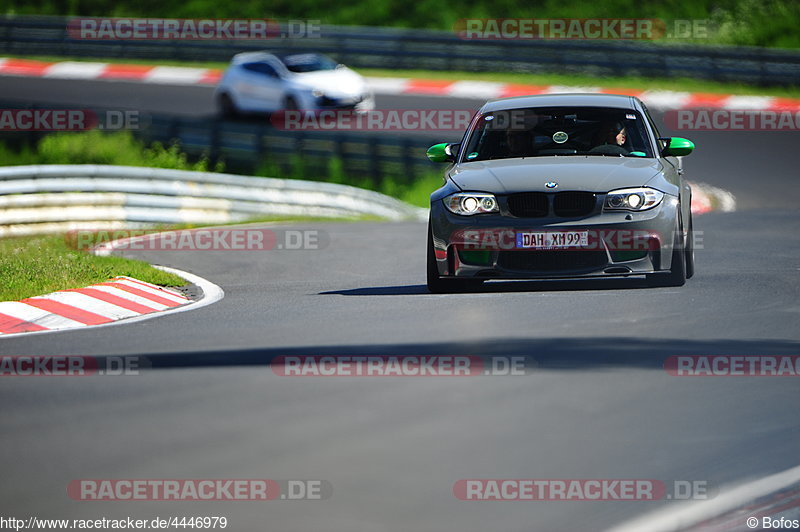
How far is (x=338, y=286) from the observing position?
40.7 ft

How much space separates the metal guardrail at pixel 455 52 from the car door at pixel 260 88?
5167 millimetres

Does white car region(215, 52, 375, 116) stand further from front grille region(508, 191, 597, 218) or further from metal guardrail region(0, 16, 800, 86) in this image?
front grille region(508, 191, 597, 218)

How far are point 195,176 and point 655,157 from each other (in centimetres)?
1159

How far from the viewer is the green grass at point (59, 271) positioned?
11.5m

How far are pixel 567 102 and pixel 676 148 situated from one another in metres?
0.99

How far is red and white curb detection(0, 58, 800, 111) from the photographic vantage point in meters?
30.4

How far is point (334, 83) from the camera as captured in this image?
1236 inches

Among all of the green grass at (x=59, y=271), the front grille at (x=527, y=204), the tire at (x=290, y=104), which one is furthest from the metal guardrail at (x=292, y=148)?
the front grille at (x=527, y=204)

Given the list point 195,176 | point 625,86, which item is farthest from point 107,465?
point 625,86

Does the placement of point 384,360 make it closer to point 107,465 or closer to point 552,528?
point 107,465

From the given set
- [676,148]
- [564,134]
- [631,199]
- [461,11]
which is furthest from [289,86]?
[631,199]

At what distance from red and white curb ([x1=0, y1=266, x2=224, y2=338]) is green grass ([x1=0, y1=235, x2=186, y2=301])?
0.77 feet

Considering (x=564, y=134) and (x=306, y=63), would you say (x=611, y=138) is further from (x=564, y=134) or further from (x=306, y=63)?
(x=306, y=63)

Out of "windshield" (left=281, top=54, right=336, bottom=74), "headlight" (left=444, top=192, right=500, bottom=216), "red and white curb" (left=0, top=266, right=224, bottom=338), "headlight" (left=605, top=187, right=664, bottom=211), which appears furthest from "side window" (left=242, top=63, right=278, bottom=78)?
"headlight" (left=605, top=187, right=664, bottom=211)
